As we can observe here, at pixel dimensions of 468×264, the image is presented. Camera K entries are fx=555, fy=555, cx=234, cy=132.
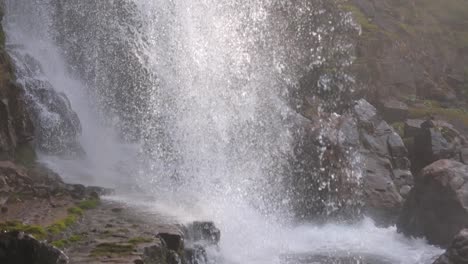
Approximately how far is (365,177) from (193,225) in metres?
12.1

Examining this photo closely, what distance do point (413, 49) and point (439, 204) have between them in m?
27.3

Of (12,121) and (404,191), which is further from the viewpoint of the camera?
(404,191)

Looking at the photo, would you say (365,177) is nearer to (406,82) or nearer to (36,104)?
(36,104)

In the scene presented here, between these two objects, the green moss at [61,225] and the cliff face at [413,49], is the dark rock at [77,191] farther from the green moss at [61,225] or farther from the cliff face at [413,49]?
the cliff face at [413,49]

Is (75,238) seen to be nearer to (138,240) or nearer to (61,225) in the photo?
(61,225)

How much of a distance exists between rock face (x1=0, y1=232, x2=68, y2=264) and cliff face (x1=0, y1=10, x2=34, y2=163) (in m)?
7.54

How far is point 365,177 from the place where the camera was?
73.8 ft

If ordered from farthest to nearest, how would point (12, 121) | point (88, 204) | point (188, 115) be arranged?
point (188, 115) < point (12, 121) < point (88, 204)

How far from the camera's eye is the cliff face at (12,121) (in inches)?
590

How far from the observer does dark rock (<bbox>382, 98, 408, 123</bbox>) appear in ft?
109

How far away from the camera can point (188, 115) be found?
65.0ft

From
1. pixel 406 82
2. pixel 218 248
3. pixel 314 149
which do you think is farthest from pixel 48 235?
pixel 406 82

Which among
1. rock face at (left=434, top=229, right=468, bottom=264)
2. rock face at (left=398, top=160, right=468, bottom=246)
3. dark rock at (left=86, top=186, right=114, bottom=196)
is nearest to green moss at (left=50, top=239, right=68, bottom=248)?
dark rock at (left=86, top=186, right=114, bottom=196)

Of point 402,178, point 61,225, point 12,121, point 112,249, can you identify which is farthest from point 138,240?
point 402,178
